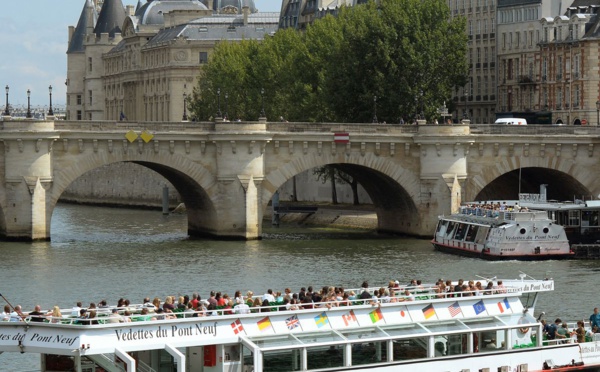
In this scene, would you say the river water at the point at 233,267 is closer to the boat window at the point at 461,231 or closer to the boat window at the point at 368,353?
the boat window at the point at 461,231

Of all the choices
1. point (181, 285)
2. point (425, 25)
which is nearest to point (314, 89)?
point (425, 25)

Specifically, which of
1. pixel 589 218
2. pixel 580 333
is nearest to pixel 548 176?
pixel 589 218

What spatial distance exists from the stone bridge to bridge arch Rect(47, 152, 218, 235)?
51mm

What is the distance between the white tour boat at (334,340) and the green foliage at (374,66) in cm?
5683

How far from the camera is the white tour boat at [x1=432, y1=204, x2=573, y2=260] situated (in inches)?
3472

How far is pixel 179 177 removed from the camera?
330ft

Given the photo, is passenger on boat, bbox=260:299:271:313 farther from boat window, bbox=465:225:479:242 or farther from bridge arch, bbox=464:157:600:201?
bridge arch, bbox=464:157:600:201

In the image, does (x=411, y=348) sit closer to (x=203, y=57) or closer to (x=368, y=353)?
(x=368, y=353)

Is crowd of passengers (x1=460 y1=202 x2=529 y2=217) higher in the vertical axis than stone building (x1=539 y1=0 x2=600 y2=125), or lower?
lower

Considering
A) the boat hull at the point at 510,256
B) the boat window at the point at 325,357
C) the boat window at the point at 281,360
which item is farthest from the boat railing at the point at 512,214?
the boat window at the point at 281,360

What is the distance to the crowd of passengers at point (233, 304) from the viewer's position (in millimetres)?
47969

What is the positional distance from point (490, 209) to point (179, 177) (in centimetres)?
1779

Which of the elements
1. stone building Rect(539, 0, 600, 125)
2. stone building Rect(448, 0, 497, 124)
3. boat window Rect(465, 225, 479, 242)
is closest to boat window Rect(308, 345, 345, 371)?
boat window Rect(465, 225, 479, 242)

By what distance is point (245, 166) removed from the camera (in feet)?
319
